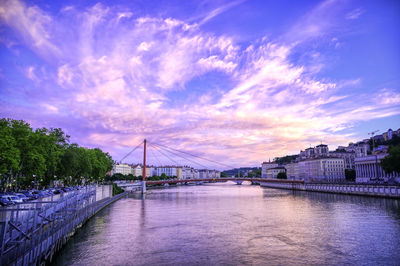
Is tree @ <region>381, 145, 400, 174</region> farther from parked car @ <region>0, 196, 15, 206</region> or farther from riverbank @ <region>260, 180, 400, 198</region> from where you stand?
parked car @ <region>0, 196, 15, 206</region>

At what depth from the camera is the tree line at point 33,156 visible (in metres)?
21.2

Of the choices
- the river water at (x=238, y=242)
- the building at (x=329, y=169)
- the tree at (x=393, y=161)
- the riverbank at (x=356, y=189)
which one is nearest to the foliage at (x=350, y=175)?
the building at (x=329, y=169)

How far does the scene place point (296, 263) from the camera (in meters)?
13.2

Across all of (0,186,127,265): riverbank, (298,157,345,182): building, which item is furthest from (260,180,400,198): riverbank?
(0,186,127,265): riverbank

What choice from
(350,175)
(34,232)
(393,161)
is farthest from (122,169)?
(34,232)

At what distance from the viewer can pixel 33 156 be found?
25609mm

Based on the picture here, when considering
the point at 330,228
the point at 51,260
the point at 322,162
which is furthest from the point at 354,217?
the point at 322,162

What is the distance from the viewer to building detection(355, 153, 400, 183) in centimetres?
6657

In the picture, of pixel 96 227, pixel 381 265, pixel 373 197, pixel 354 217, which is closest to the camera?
pixel 381 265

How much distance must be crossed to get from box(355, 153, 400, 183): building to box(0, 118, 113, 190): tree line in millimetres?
A: 61424

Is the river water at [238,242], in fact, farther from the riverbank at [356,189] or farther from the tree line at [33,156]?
the riverbank at [356,189]

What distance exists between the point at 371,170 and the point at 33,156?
75.2m

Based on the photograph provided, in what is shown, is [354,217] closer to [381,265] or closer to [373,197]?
[381,265]

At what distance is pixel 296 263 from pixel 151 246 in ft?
26.2
